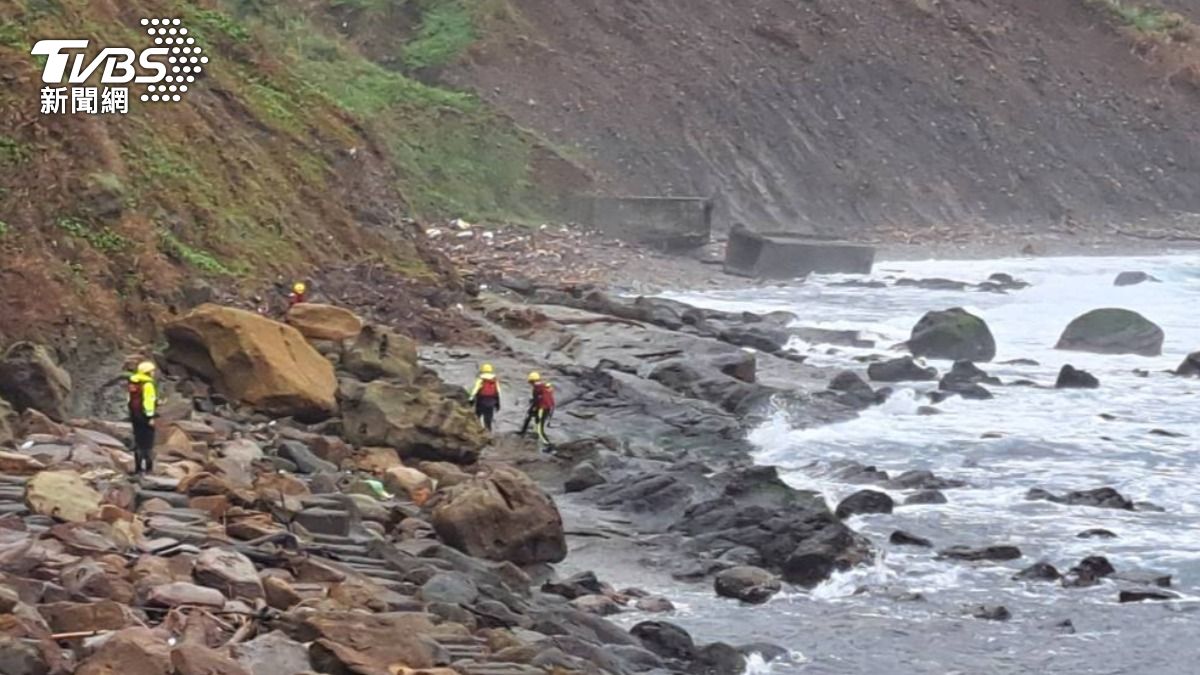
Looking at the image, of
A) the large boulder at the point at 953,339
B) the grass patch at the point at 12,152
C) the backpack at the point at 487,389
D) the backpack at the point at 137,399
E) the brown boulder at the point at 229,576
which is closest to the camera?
the brown boulder at the point at 229,576

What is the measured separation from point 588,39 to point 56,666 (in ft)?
131

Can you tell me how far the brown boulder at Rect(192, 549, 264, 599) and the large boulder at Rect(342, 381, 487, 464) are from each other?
602 centimetres

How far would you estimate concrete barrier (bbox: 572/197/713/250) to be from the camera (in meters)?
39.4

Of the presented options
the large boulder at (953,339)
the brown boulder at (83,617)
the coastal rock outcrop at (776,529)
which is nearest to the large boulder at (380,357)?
the coastal rock outcrop at (776,529)

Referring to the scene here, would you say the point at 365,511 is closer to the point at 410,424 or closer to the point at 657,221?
the point at 410,424

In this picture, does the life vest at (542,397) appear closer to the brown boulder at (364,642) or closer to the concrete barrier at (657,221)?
the brown boulder at (364,642)

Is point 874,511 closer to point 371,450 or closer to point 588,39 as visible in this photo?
point 371,450

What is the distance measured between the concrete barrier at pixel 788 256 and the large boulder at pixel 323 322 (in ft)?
60.5

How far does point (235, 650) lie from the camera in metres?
10.4

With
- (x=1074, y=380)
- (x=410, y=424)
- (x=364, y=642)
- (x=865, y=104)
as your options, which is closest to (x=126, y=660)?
(x=364, y=642)

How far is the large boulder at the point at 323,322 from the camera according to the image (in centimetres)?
2091

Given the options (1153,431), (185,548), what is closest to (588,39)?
(1153,431)

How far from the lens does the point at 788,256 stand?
3941 centimetres

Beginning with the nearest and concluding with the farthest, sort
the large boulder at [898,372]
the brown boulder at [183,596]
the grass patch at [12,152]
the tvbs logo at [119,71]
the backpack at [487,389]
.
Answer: the brown boulder at [183,596] → the grass patch at [12,152] → the backpack at [487,389] → the tvbs logo at [119,71] → the large boulder at [898,372]
